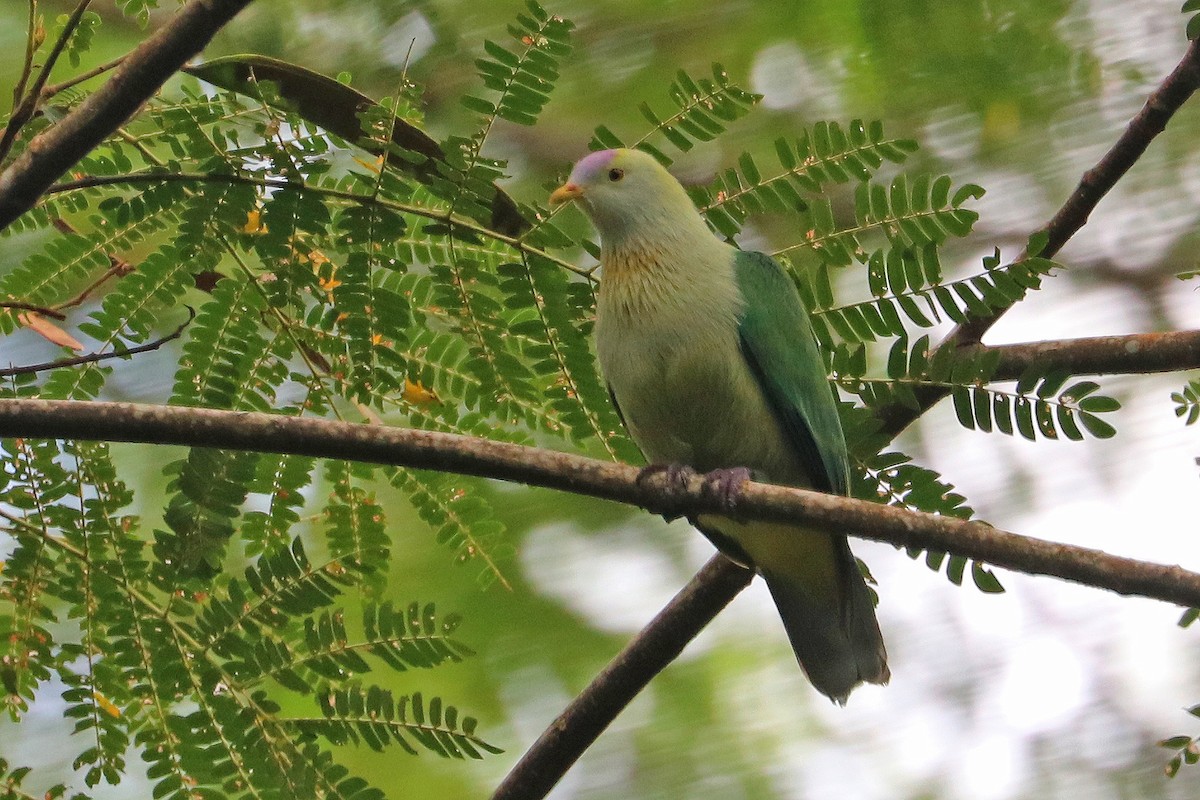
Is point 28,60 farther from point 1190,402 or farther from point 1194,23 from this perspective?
point 1190,402

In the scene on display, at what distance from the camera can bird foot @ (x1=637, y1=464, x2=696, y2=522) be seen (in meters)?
2.57

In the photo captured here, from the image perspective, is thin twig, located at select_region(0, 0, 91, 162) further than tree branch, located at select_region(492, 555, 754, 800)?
No

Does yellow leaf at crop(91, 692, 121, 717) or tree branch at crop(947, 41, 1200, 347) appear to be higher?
tree branch at crop(947, 41, 1200, 347)

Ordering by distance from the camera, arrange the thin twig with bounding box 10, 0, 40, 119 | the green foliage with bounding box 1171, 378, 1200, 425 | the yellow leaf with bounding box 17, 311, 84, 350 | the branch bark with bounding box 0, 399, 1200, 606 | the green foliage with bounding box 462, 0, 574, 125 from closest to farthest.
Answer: the branch bark with bounding box 0, 399, 1200, 606
the thin twig with bounding box 10, 0, 40, 119
the green foliage with bounding box 462, 0, 574, 125
the green foliage with bounding box 1171, 378, 1200, 425
the yellow leaf with bounding box 17, 311, 84, 350

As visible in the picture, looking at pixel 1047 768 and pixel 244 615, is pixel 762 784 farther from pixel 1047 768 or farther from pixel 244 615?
pixel 244 615

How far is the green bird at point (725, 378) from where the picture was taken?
10.1ft

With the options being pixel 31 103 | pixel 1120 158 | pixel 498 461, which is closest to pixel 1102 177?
pixel 1120 158

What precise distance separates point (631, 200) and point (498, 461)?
1.50 metres

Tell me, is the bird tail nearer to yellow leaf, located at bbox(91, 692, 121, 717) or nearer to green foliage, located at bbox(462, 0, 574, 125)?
green foliage, located at bbox(462, 0, 574, 125)

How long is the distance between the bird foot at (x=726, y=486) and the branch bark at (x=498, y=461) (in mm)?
195

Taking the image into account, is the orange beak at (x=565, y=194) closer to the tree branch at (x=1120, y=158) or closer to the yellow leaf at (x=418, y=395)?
the yellow leaf at (x=418, y=395)

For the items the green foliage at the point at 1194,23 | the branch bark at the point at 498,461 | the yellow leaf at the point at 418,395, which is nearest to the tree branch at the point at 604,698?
the yellow leaf at the point at 418,395

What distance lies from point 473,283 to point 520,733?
2385 mm

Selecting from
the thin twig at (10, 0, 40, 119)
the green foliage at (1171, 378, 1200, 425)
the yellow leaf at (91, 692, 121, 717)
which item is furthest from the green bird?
the yellow leaf at (91, 692, 121, 717)
